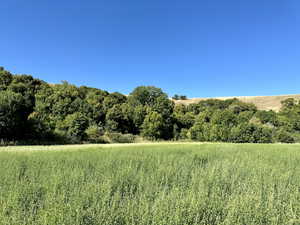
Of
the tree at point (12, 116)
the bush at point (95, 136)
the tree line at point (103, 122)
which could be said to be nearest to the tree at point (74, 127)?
the tree line at point (103, 122)

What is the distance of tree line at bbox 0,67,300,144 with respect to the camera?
15.5 metres

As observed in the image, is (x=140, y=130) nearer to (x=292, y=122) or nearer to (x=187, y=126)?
(x=187, y=126)

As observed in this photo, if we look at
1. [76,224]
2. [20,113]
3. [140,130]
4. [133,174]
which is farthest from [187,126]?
[76,224]

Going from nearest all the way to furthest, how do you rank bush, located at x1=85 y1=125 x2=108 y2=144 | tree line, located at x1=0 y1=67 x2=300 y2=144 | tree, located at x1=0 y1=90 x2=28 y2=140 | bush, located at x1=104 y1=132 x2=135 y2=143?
tree, located at x1=0 y1=90 x2=28 y2=140
tree line, located at x1=0 y1=67 x2=300 y2=144
bush, located at x1=85 y1=125 x2=108 y2=144
bush, located at x1=104 y1=132 x2=135 y2=143

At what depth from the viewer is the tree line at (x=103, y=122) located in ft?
50.8

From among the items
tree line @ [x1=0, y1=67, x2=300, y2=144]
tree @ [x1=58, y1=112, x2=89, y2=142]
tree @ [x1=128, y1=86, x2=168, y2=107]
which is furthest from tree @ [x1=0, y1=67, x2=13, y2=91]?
tree @ [x1=128, y1=86, x2=168, y2=107]

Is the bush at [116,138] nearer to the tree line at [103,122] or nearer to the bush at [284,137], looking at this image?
the tree line at [103,122]

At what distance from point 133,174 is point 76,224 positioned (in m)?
1.71

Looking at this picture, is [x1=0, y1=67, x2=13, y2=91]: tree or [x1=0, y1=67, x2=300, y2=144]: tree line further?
[x1=0, y1=67, x2=13, y2=91]: tree

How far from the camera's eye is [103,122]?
24.4 m

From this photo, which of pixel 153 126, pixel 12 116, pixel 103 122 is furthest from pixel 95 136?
pixel 12 116

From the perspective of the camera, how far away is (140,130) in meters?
24.8

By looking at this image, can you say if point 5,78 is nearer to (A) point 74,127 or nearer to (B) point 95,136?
(A) point 74,127

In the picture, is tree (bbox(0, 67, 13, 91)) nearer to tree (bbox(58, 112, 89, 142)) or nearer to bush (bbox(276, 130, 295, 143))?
tree (bbox(58, 112, 89, 142))
